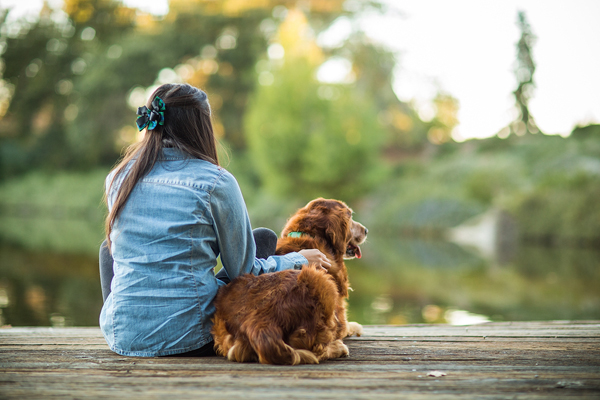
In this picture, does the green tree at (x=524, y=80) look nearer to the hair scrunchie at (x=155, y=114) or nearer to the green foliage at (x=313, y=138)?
the green foliage at (x=313, y=138)

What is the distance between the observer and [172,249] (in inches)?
96.4

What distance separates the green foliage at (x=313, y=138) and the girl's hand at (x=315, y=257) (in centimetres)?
1907

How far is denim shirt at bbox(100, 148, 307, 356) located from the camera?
2451 millimetres

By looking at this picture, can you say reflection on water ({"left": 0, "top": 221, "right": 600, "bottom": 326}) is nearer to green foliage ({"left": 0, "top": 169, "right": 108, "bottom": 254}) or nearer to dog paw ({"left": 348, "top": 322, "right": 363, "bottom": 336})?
dog paw ({"left": 348, "top": 322, "right": 363, "bottom": 336})

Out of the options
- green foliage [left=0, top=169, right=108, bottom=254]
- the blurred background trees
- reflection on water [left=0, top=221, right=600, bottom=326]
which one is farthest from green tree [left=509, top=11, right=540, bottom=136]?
green foliage [left=0, top=169, right=108, bottom=254]

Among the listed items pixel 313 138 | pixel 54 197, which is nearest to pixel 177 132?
pixel 313 138

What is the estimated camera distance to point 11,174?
95.3 feet

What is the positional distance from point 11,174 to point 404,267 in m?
25.0

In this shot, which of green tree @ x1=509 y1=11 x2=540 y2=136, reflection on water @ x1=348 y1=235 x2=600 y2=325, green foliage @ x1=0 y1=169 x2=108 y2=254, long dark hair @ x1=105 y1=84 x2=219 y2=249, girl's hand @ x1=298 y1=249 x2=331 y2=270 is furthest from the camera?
green tree @ x1=509 y1=11 x2=540 y2=136

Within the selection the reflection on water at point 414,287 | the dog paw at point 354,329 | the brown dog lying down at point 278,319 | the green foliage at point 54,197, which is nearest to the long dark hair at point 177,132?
the brown dog lying down at point 278,319

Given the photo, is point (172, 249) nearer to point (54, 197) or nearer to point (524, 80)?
point (54, 197)

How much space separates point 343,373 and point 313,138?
790 inches

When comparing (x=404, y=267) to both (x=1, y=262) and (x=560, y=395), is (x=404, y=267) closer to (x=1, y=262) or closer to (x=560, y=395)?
(x=1, y=262)

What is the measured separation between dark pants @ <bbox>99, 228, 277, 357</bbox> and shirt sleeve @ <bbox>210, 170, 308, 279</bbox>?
213mm
